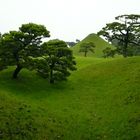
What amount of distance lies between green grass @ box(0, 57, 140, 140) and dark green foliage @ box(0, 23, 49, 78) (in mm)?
2975

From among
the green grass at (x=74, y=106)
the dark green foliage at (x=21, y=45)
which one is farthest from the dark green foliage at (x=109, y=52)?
the dark green foliage at (x=21, y=45)

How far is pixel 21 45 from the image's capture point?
52.7 meters

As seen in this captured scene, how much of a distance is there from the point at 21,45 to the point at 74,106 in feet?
45.1

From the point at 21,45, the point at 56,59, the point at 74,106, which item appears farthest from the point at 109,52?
the point at 74,106

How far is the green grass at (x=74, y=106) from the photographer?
33531 millimetres

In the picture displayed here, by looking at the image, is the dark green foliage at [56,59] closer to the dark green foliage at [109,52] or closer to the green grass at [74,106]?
the green grass at [74,106]

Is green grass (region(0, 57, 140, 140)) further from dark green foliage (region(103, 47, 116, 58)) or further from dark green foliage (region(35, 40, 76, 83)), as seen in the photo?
dark green foliage (region(103, 47, 116, 58))

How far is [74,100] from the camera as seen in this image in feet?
157

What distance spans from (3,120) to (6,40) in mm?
20200

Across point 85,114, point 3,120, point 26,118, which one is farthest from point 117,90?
point 3,120

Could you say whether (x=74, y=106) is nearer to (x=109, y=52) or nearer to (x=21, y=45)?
(x=21, y=45)

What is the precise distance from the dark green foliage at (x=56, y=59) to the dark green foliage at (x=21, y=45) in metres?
1.89

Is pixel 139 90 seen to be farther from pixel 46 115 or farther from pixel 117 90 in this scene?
pixel 46 115

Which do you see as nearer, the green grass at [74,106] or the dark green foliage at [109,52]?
the green grass at [74,106]
